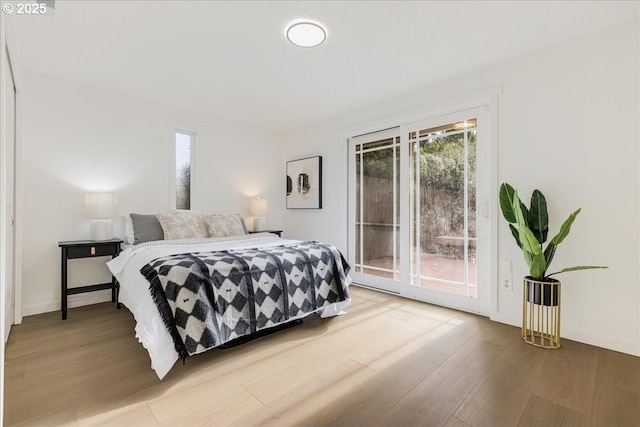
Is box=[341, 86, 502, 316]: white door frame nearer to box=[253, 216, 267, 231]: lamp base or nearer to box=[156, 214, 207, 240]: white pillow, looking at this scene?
box=[253, 216, 267, 231]: lamp base

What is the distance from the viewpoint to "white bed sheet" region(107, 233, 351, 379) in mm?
1923

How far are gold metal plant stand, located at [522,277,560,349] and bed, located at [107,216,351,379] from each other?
1.47m

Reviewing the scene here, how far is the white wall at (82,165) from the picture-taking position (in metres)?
3.13

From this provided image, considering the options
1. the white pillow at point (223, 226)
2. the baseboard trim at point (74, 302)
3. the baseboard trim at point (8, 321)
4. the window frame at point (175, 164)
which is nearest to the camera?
the baseboard trim at point (8, 321)

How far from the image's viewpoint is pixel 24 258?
10.1 feet

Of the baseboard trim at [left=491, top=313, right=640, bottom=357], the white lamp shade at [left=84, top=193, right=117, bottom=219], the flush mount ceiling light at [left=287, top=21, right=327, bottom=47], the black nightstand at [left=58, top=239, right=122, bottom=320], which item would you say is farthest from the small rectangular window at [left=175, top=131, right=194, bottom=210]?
the baseboard trim at [left=491, top=313, right=640, bottom=357]

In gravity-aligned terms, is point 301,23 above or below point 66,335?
above

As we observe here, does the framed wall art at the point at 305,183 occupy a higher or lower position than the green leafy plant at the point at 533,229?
higher

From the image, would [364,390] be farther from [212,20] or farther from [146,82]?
[146,82]

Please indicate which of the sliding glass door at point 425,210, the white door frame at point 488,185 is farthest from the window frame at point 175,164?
the white door frame at point 488,185

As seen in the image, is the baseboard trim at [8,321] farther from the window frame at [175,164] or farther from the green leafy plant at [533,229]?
the green leafy plant at [533,229]

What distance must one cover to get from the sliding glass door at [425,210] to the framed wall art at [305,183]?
56 cm

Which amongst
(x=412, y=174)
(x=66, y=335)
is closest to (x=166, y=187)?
(x=66, y=335)

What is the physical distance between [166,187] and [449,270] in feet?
11.6
